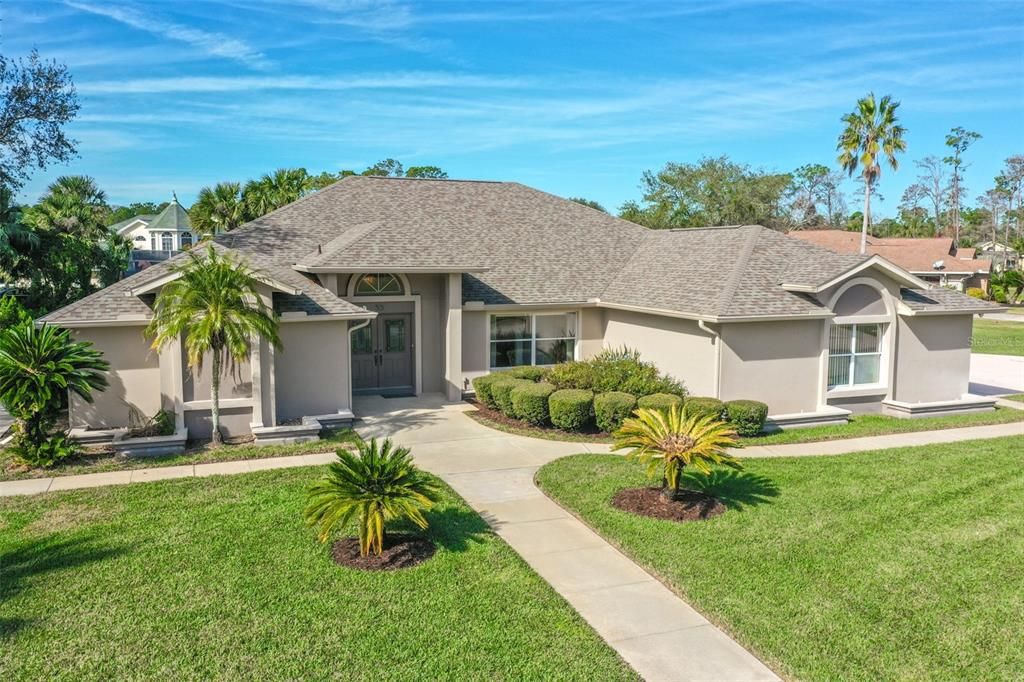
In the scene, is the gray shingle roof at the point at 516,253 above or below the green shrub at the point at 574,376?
above

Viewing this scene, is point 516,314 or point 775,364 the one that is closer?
point 775,364

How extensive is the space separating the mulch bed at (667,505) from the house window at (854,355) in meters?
7.84

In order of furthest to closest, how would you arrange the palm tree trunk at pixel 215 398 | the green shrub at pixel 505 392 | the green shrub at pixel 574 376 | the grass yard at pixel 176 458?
the green shrub at pixel 574 376 → the green shrub at pixel 505 392 → the palm tree trunk at pixel 215 398 → the grass yard at pixel 176 458

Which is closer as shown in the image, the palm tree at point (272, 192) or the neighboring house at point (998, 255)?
the palm tree at point (272, 192)

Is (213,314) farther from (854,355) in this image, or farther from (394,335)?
(854,355)

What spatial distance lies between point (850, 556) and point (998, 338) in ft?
105

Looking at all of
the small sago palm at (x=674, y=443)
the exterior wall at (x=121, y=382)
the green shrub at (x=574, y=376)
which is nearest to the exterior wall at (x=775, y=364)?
the green shrub at (x=574, y=376)

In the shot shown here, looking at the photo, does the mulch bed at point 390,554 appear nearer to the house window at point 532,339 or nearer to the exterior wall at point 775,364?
the exterior wall at point 775,364

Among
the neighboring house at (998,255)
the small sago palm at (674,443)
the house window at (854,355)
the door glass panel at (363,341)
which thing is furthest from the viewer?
the neighboring house at (998,255)

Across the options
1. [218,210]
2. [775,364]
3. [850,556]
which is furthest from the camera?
[218,210]

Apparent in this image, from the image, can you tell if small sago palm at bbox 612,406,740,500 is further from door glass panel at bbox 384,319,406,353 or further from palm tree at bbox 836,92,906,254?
palm tree at bbox 836,92,906,254

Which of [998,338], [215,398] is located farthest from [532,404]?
[998,338]

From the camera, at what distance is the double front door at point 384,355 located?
18.9 metres

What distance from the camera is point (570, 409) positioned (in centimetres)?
1537
